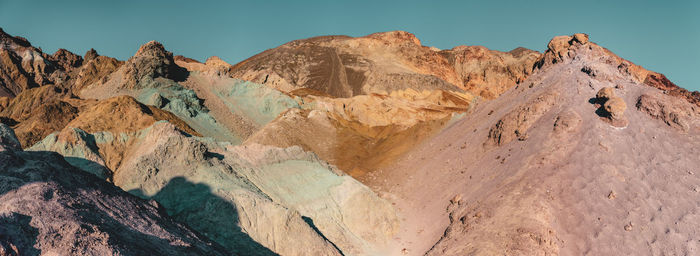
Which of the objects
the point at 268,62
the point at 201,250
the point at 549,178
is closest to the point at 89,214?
the point at 201,250

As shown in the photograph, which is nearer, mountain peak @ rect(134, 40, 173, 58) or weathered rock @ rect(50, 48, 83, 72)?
mountain peak @ rect(134, 40, 173, 58)

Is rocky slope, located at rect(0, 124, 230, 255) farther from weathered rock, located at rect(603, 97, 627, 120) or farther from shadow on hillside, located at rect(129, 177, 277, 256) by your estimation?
weathered rock, located at rect(603, 97, 627, 120)

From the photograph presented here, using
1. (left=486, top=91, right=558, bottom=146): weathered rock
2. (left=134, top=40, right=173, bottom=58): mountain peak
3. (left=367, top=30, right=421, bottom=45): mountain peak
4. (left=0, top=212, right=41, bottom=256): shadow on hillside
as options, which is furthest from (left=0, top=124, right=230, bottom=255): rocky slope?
(left=367, top=30, right=421, bottom=45): mountain peak

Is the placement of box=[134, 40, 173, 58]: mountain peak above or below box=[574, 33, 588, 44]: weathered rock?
below

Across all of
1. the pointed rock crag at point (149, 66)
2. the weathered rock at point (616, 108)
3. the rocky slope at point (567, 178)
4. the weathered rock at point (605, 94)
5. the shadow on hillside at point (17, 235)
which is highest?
the pointed rock crag at point (149, 66)

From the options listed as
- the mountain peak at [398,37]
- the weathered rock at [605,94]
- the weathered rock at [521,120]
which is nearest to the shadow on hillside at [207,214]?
the weathered rock at [521,120]

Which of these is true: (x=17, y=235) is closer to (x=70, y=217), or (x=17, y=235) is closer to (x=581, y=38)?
(x=70, y=217)

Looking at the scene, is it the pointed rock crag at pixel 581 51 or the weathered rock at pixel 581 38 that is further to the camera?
the weathered rock at pixel 581 38

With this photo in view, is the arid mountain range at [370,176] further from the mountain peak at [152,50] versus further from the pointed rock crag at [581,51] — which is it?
the mountain peak at [152,50]
